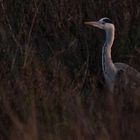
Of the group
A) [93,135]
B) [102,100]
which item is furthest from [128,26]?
[93,135]

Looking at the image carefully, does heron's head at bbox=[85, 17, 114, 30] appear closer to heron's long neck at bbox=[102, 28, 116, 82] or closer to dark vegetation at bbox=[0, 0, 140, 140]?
heron's long neck at bbox=[102, 28, 116, 82]

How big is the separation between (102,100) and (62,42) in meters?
2.42

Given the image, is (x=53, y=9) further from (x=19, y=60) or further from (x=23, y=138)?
(x=23, y=138)

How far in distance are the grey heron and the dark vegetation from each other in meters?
0.13

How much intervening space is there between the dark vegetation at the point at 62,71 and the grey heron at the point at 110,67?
0.43ft

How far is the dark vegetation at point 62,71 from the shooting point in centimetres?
534

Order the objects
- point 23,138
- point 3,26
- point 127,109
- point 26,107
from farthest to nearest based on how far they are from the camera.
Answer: point 3,26 → point 26,107 → point 127,109 → point 23,138

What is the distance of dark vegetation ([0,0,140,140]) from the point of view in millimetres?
5344

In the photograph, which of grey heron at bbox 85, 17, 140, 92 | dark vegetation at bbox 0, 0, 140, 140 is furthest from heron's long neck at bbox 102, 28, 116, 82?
dark vegetation at bbox 0, 0, 140, 140

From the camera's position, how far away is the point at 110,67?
8.27 m

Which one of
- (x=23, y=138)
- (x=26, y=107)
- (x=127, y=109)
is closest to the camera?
(x=23, y=138)

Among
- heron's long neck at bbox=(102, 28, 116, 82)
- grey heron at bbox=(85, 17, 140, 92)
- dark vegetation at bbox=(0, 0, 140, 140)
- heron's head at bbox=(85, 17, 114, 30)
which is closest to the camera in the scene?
dark vegetation at bbox=(0, 0, 140, 140)

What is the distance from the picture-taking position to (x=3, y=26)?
333 inches

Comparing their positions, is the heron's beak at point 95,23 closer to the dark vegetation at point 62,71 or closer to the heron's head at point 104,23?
the heron's head at point 104,23
